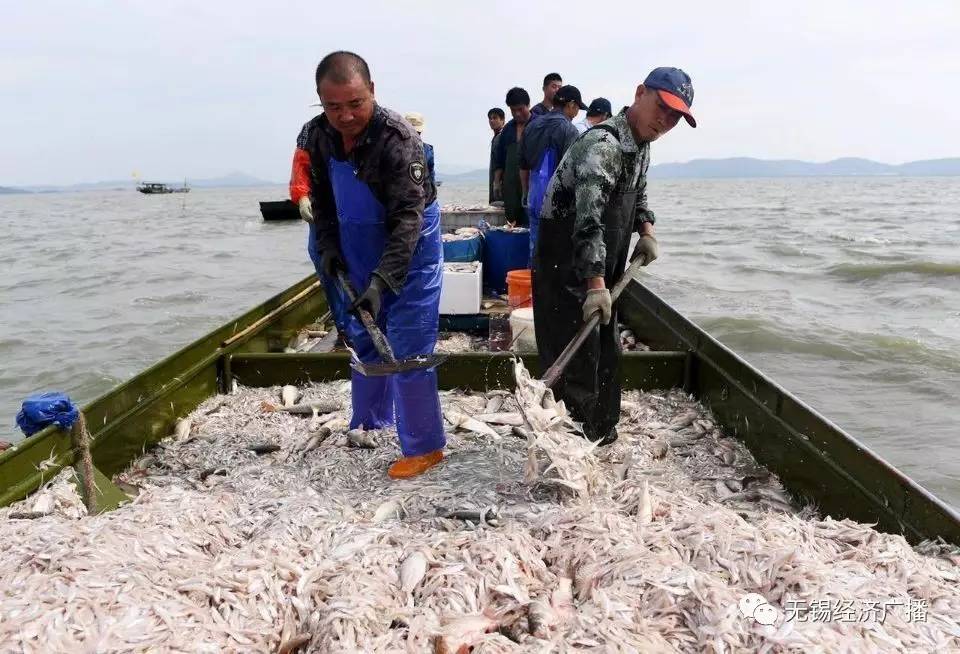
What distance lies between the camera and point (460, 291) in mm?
7289

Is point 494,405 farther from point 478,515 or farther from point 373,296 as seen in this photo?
point 373,296

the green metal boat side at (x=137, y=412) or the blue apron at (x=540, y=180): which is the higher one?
the blue apron at (x=540, y=180)

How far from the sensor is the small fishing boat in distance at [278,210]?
3788 cm

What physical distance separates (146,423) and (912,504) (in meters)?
4.58

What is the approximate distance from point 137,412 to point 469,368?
2535 millimetres

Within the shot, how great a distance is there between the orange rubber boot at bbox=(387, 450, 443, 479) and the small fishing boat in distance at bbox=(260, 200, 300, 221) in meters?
35.5

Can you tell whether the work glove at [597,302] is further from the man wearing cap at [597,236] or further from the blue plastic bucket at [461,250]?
the blue plastic bucket at [461,250]

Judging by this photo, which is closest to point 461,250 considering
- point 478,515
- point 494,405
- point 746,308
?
point 494,405

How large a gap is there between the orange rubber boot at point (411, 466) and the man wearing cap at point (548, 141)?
145 inches

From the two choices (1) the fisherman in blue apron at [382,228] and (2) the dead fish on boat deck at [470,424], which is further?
(2) the dead fish on boat deck at [470,424]

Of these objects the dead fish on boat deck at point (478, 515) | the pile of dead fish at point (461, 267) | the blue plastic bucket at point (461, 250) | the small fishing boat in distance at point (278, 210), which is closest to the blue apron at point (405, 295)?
the dead fish on boat deck at point (478, 515)

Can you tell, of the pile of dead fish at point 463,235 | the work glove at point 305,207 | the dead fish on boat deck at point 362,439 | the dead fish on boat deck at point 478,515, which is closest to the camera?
the dead fish on boat deck at point 478,515

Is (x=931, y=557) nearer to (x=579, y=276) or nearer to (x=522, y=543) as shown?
(x=522, y=543)

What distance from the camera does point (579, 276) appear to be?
3.81 metres
